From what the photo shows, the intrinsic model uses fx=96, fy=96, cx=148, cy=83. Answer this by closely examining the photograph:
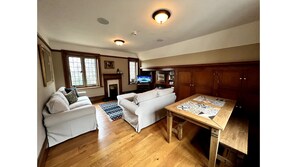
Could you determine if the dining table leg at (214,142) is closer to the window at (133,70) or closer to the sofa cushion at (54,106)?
the sofa cushion at (54,106)

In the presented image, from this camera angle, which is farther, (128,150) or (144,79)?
(144,79)

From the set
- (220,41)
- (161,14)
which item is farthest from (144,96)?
(220,41)

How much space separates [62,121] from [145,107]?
163cm

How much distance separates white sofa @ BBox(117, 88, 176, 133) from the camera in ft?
6.94

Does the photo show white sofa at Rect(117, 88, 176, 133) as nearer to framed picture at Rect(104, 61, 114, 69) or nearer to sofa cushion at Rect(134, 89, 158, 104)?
sofa cushion at Rect(134, 89, 158, 104)

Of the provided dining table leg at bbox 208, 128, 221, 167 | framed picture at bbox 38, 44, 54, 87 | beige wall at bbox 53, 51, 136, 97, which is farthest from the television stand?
dining table leg at bbox 208, 128, 221, 167

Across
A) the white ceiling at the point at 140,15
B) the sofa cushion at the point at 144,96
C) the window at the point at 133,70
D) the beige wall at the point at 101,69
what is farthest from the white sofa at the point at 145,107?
the window at the point at 133,70

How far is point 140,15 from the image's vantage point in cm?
203

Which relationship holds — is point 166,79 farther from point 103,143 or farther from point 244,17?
point 103,143

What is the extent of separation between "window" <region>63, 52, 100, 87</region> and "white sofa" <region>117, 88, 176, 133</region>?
293cm

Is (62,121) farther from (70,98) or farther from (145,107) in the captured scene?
(145,107)

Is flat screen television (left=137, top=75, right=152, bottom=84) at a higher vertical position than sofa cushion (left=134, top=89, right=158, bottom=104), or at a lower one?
higher

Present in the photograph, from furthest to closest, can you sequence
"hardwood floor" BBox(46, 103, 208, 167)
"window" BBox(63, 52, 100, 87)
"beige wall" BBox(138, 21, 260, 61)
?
"window" BBox(63, 52, 100, 87)
"beige wall" BBox(138, 21, 260, 61)
"hardwood floor" BBox(46, 103, 208, 167)

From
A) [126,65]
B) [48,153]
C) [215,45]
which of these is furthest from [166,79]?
[48,153]
